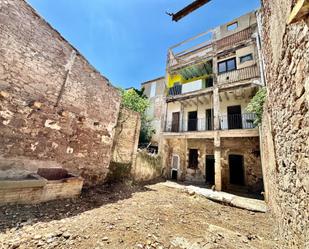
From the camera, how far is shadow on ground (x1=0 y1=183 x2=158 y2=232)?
2.70m

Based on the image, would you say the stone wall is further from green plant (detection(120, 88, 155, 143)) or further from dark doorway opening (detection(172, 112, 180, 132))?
green plant (detection(120, 88, 155, 143))

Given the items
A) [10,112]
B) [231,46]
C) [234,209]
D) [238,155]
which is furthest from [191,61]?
[10,112]

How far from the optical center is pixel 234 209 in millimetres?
5355

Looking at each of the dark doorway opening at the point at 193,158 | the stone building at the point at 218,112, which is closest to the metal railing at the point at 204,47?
the stone building at the point at 218,112

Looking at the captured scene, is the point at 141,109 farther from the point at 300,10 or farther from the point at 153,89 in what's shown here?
the point at 300,10

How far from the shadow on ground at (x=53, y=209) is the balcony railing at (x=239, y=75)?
878 cm

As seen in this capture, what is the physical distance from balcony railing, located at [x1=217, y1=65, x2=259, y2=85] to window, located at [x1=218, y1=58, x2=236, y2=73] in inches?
32.3

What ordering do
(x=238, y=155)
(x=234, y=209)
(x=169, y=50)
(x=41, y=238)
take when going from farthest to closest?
(x=169, y=50) < (x=238, y=155) < (x=234, y=209) < (x=41, y=238)

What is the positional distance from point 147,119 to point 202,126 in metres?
5.29

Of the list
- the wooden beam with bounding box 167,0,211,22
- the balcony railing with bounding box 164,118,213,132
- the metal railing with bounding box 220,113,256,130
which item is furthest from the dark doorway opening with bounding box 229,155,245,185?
the wooden beam with bounding box 167,0,211,22

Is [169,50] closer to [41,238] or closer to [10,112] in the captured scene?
[10,112]

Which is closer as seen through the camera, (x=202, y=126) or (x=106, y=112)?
(x=106, y=112)

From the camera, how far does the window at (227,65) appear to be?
10062mm

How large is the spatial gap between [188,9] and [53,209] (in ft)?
15.6
